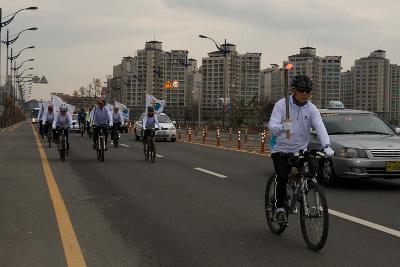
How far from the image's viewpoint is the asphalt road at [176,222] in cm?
580

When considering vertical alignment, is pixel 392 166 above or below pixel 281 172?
below

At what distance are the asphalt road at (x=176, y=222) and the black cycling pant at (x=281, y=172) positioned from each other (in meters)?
0.50

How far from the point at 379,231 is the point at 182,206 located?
10.0 ft

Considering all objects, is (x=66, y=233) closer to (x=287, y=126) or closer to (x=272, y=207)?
(x=272, y=207)

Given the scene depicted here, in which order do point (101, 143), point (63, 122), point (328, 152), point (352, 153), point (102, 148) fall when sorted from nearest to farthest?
1. point (328, 152)
2. point (352, 153)
3. point (102, 148)
4. point (101, 143)
5. point (63, 122)

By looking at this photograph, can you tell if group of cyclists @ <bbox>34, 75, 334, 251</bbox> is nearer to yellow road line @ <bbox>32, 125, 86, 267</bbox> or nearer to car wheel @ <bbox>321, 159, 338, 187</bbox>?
yellow road line @ <bbox>32, 125, 86, 267</bbox>

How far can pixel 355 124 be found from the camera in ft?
39.9

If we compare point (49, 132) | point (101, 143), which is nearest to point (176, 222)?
point (101, 143)

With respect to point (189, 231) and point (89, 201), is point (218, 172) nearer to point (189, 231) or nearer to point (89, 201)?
point (89, 201)

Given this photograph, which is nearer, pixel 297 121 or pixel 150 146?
pixel 297 121

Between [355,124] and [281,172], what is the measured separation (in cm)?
620

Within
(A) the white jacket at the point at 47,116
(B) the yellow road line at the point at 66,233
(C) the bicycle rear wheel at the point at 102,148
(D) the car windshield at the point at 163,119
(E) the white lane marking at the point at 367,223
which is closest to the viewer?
(B) the yellow road line at the point at 66,233

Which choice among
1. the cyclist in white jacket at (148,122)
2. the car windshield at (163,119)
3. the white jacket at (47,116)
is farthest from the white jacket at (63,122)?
the car windshield at (163,119)

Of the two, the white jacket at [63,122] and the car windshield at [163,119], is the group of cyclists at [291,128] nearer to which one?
the white jacket at [63,122]
